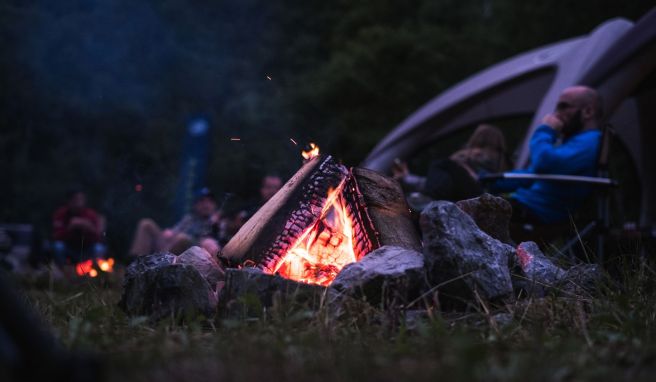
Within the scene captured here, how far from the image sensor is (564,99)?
4898 millimetres

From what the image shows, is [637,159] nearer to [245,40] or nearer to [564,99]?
[564,99]

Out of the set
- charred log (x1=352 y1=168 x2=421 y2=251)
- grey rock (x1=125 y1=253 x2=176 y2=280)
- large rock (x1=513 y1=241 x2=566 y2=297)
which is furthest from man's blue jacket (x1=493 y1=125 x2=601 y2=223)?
grey rock (x1=125 y1=253 x2=176 y2=280)

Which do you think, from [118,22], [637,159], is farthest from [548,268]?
[118,22]

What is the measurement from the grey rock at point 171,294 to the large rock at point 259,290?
0.10 m

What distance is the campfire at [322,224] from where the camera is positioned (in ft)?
10.3

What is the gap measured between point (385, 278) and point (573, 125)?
109 inches

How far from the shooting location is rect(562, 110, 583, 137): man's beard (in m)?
4.86

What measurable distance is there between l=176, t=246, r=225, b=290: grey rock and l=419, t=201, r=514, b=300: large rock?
3.42 feet

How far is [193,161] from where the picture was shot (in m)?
10.2

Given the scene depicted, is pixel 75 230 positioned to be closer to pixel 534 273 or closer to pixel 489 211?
pixel 489 211

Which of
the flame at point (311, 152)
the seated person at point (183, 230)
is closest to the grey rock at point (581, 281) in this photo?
the flame at point (311, 152)

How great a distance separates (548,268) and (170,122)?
16.4 metres

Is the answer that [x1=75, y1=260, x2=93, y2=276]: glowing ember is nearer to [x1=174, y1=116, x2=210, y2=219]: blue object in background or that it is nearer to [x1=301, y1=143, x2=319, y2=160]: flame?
[x1=301, y1=143, x2=319, y2=160]: flame

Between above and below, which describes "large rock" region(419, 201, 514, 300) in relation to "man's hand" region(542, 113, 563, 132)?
below
